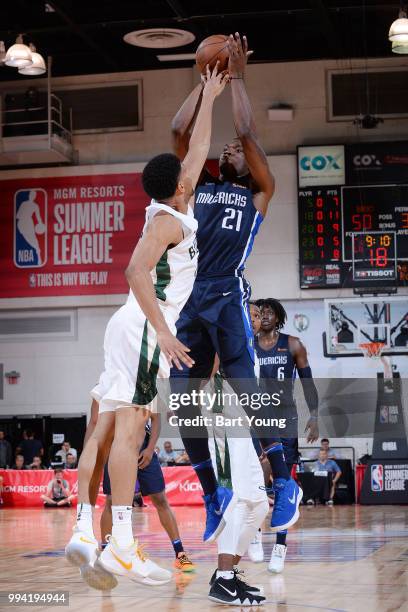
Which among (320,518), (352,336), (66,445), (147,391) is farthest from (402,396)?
(147,391)

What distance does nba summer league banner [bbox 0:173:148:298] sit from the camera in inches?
831

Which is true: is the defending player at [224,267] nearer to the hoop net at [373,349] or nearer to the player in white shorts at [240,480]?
the player in white shorts at [240,480]

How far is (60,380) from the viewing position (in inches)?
845

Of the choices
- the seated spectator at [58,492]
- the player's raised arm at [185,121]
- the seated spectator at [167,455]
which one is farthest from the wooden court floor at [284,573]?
the seated spectator at [167,455]

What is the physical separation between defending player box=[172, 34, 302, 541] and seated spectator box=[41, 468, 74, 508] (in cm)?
1217

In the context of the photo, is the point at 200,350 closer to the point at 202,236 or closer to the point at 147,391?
the point at 202,236

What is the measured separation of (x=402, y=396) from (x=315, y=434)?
905 cm

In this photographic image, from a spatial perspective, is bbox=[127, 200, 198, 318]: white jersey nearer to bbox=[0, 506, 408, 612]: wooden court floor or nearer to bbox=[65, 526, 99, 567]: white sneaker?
bbox=[65, 526, 99, 567]: white sneaker

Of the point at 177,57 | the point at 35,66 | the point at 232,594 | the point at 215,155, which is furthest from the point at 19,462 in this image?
the point at 232,594

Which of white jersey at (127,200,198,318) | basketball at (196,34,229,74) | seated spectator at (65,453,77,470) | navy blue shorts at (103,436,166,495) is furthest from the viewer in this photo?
seated spectator at (65,453,77,470)

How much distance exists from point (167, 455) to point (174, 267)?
14.8 meters

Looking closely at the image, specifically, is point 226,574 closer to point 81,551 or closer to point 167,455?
point 81,551

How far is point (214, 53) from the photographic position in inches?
242

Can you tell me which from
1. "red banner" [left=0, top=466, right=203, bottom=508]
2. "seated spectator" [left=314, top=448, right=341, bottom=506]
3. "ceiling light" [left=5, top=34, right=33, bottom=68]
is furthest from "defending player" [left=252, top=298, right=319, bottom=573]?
"ceiling light" [left=5, top=34, right=33, bottom=68]
